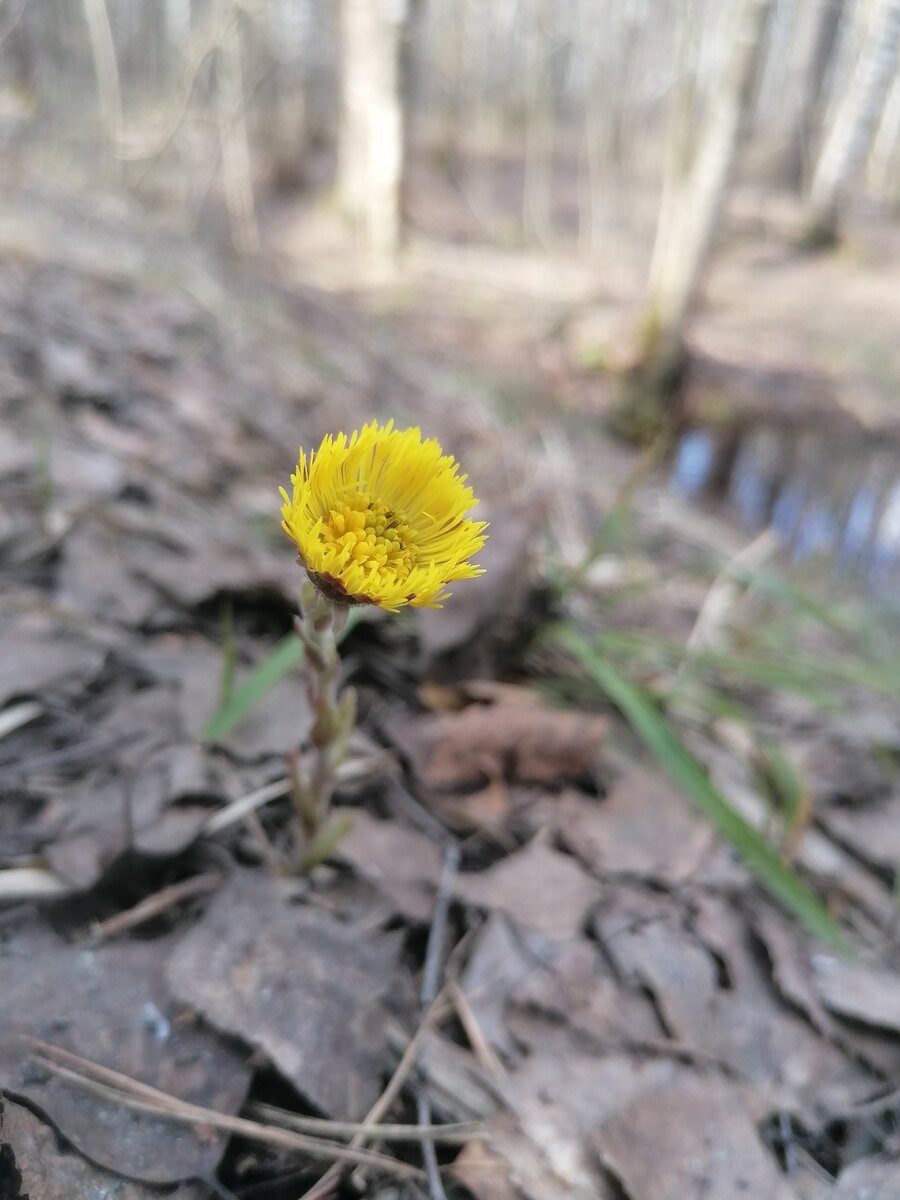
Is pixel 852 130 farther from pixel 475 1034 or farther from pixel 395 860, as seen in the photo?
pixel 475 1034

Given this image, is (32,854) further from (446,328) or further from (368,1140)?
(446,328)

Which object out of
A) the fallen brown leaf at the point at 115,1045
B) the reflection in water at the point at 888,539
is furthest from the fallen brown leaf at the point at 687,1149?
the reflection in water at the point at 888,539

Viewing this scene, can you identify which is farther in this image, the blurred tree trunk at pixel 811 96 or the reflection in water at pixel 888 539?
the blurred tree trunk at pixel 811 96

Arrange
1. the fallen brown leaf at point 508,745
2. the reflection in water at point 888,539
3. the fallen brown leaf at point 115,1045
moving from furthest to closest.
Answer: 1. the reflection in water at point 888,539
2. the fallen brown leaf at point 508,745
3. the fallen brown leaf at point 115,1045

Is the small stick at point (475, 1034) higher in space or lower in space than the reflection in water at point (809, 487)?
higher

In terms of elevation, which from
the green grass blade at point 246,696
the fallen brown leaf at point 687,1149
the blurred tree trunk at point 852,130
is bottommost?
the fallen brown leaf at point 687,1149

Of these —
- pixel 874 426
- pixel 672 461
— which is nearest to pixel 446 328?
pixel 672 461

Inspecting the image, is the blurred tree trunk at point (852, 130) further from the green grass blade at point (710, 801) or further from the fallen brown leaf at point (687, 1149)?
the fallen brown leaf at point (687, 1149)
